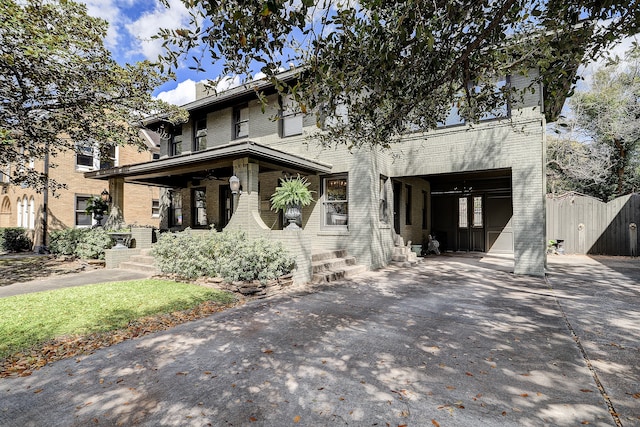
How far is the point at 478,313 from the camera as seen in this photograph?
5.20 metres

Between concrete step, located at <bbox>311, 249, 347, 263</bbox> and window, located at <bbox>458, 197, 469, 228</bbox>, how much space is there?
7646 mm

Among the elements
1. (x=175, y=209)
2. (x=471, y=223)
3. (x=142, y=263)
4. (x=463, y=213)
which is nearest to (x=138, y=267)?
(x=142, y=263)

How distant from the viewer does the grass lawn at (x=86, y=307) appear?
4.14 metres

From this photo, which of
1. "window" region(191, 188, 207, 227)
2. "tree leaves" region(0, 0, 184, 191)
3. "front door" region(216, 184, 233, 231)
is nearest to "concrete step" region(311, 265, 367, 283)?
"front door" region(216, 184, 233, 231)

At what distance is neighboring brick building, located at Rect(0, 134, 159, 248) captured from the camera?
1619cm

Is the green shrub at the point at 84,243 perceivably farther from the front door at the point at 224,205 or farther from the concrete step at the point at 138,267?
the front door at the point at 224,205

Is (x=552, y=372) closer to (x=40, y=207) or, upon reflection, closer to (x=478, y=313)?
(x=478, y=313)

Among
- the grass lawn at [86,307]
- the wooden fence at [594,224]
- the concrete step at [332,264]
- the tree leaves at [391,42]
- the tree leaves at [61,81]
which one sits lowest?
the grass lawn at [86,307]

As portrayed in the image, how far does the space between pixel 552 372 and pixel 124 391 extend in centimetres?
411

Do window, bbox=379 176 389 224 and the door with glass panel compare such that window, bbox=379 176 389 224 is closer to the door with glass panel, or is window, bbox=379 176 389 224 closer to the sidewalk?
the door with glass panel

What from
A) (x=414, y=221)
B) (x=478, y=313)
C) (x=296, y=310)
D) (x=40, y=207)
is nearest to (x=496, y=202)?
(x=414, y=221)

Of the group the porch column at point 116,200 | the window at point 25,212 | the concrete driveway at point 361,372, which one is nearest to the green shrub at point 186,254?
the concrete driveway at point 361,372

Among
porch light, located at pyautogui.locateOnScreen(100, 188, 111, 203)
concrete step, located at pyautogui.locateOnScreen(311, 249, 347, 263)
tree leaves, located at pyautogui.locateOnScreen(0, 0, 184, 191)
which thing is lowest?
concrete step, located at pyautogui.locateOnScreen(311, 249, 347, 263)

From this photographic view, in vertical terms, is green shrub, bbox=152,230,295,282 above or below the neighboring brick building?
below
